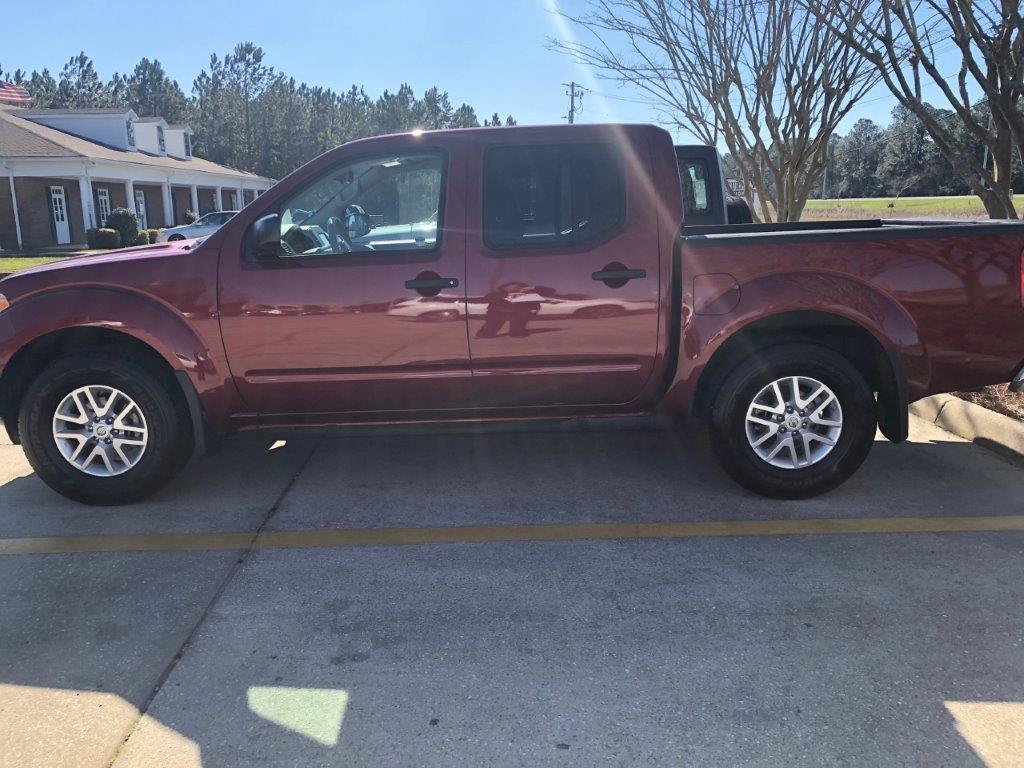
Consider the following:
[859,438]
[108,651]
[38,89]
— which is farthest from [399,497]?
[38,89]

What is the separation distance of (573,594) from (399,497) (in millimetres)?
1482

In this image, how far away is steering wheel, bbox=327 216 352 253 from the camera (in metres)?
4.40

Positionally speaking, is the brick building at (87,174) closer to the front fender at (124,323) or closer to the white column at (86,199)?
the white column at (86,199)

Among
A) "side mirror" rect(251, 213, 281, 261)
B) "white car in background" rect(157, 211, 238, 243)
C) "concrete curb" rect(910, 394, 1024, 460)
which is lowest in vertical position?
"concrete curb" rect(910, 394, 1024, 460)

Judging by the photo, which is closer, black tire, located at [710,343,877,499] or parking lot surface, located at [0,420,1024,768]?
parking lot surface, located at [0,420,1024,768]

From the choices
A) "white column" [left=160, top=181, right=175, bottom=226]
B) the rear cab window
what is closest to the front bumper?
the rear cab window

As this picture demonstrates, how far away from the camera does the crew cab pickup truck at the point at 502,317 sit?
421cm

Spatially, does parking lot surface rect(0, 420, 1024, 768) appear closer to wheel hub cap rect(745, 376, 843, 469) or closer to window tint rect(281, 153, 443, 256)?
wheel hub cap rect(745, 376, 843, 469)

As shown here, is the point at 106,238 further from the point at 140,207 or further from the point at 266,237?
the point at 266,237

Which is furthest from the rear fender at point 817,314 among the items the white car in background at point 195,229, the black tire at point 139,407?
the white car in background at point 195,229

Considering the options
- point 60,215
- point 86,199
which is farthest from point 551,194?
point 60,215

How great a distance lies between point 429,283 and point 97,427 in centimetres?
198

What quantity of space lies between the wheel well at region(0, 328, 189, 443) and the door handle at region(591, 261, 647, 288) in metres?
2.36

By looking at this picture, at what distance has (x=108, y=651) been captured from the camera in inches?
122
